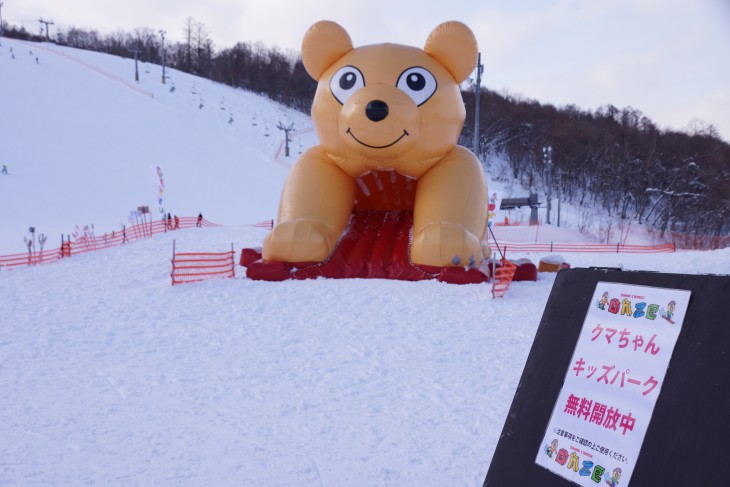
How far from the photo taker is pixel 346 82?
10.3m

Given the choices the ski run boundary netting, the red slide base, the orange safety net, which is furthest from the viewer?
the ski run boundary netting

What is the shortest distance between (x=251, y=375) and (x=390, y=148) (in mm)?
5314

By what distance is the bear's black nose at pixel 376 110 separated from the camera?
31.8 ft

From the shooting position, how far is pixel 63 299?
9945 millimetres

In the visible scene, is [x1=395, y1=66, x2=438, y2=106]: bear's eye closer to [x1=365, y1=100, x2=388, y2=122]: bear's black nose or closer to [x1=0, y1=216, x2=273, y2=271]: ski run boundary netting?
[x1=365, y1=100, x2=388, y2=122]: bear's black nose

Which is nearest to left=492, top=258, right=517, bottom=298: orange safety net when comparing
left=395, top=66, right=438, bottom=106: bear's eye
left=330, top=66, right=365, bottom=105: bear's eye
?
left=395, top=66, right=438, bottom=106: bear's eye

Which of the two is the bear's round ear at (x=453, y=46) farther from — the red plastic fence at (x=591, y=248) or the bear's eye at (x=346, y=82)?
the red plastic fence at (x=591, y=248)

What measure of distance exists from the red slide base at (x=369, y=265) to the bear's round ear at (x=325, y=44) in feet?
10.5

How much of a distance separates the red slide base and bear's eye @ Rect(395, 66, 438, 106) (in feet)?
8.63

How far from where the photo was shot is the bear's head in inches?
389

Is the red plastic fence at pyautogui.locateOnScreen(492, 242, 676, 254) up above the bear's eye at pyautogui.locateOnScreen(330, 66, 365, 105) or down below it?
below

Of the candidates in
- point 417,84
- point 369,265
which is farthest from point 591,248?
point 417,84

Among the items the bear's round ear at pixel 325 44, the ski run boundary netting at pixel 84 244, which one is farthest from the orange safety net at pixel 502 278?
the ski run boundary netting at pixel 84 244

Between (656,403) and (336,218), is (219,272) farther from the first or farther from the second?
(656,403)
